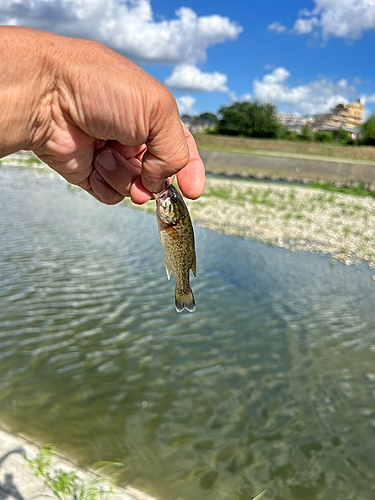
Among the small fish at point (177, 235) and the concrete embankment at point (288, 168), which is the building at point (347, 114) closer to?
the concrete embankment at point (288, 168)

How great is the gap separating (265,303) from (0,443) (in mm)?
6343

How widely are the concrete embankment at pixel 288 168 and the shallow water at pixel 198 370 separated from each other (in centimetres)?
2927

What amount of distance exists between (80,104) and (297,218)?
1789cm

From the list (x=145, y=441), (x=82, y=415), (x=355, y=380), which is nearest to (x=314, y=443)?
(x=355, y=380)

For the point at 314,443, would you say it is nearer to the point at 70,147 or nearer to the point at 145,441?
the point at 145,441

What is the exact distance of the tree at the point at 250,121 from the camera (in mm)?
84812

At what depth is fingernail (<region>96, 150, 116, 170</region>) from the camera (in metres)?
3.17

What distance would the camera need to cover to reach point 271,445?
552cm

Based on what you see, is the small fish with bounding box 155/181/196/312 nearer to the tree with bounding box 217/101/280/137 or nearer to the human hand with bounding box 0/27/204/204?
the human hand with bounding box 0/27/204/204

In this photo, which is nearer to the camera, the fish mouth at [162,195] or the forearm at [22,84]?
the forearm at [22,84]

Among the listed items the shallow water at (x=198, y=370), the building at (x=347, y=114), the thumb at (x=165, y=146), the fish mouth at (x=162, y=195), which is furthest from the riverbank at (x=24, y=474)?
the building at (x=347, y=114)

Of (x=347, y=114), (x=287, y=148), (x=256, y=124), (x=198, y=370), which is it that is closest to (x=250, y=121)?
(x=256, y=124)

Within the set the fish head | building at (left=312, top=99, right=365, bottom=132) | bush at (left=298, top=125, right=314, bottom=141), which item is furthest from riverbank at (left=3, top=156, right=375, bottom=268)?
building at (left=312, top=99, right=365, bottom=132)

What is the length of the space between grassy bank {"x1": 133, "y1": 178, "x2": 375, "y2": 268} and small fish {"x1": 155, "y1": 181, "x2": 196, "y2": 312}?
10.6 meters
